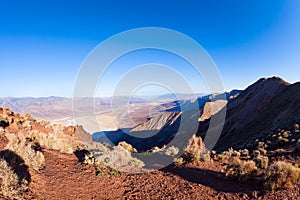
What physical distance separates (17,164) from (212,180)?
22.7 feet

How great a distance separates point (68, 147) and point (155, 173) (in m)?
4.67

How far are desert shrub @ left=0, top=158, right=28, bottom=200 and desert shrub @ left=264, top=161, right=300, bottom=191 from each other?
731 cm

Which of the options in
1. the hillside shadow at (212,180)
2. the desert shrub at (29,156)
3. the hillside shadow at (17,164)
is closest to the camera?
the hillside shadow at (17,164)

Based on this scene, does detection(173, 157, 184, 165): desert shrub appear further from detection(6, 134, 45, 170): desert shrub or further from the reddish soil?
detection(6, 134, 45, 170): desert shrub

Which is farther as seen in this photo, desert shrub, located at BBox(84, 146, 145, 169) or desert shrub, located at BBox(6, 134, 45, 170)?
desert shrub, located at BBox(84, 146, 145, 169)

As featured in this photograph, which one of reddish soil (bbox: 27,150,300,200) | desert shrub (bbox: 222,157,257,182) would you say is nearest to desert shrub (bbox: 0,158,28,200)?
reddish soil (bbox: 27,150,300,200)

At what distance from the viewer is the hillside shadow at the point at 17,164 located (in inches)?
257

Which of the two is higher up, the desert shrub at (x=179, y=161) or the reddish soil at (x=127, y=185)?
the desert shrub at (x=179, y=161)

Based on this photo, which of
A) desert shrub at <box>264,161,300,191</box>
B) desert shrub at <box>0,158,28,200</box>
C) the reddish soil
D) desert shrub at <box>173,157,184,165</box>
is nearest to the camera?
desert shrub at <box>0,158,28,200</box>

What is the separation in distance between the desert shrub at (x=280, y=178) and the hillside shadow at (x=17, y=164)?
749 centimetres

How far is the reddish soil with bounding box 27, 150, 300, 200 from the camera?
637cm

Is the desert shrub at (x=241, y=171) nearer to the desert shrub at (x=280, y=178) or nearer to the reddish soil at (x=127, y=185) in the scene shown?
the reddish soil at (x=127, y=185)

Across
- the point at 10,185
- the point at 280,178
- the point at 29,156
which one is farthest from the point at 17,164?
the point at 280,178

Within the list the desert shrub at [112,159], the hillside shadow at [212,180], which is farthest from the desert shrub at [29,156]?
the hillside shadow at [212,180]
